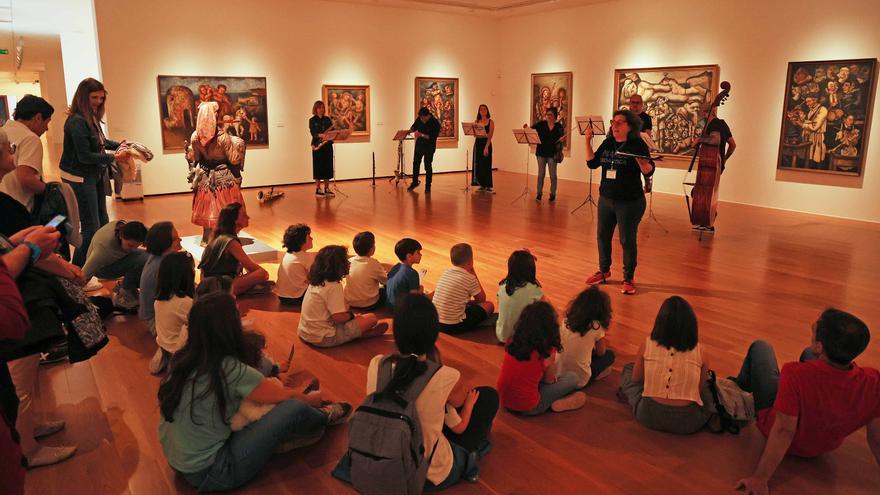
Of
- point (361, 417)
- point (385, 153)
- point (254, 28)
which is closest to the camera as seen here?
point (361, 417)

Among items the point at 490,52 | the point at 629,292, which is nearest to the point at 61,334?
the point at 629,292

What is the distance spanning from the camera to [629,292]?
6.46m

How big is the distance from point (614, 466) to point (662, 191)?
1160cm

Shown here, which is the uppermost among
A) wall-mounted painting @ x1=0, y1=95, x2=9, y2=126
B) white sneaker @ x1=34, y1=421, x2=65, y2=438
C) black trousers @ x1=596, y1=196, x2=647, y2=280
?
wall-mounted painting @ x1=0, y1=95, x2=9, y2=126

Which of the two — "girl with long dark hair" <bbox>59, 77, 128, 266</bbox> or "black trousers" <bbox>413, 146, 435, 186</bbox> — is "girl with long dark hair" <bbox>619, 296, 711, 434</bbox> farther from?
"black trousers" <bbox>413, 146, 435, 186</bbox>

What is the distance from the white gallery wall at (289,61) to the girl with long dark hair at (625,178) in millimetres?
9827

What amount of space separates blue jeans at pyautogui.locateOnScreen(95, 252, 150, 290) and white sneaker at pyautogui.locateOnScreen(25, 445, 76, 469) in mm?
2448

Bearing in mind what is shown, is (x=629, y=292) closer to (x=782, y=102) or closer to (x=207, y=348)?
(x=207, y=348)

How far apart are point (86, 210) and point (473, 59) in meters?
12.8

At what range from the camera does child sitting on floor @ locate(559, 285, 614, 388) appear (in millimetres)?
4098

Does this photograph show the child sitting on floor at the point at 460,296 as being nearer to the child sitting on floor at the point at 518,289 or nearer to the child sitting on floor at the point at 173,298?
the child sitting on floor at the point at 518,289

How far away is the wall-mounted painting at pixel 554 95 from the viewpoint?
15898 millimetres

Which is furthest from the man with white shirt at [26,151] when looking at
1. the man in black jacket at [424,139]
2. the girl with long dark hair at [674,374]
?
the man in black jacket at [424,139]

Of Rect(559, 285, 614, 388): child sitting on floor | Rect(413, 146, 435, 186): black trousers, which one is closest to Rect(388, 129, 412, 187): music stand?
Rect(413, 146, 435, 186): black trousers
